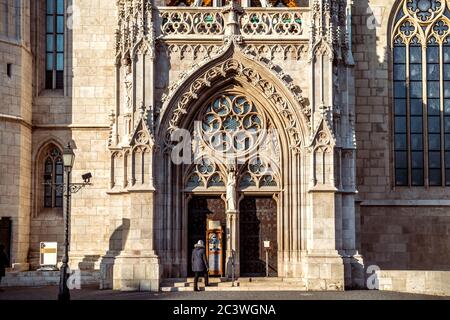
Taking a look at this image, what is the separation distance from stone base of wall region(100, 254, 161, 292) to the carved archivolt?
145 inches

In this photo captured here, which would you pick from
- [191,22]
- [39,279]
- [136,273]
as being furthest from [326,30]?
[39,279]

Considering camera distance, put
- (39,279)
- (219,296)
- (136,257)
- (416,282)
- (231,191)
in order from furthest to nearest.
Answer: (39,279) < (231,191) < (136,257) < (416,282) < (219,296)

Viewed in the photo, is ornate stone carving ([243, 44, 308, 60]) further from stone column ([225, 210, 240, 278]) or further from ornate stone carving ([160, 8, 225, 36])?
stone column ([225, 210, 240, 278])

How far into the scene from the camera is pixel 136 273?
959 inches

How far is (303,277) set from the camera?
987 inches

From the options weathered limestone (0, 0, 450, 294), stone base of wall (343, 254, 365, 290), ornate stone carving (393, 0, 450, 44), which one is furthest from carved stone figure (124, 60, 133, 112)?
ornate stone carving (393, 0, 450, 44)

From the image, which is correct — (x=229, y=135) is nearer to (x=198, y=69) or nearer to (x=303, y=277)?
(x=198, y=69)

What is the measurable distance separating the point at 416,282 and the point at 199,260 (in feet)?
19.5

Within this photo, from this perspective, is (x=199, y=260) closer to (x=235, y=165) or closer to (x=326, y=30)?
(x=235, y=165)

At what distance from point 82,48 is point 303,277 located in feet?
36.1

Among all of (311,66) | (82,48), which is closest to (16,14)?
(82,48)

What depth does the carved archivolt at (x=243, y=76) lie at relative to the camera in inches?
1002
